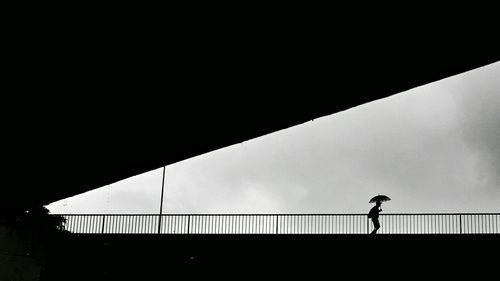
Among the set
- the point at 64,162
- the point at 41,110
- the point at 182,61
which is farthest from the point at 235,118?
the point at 64,162
